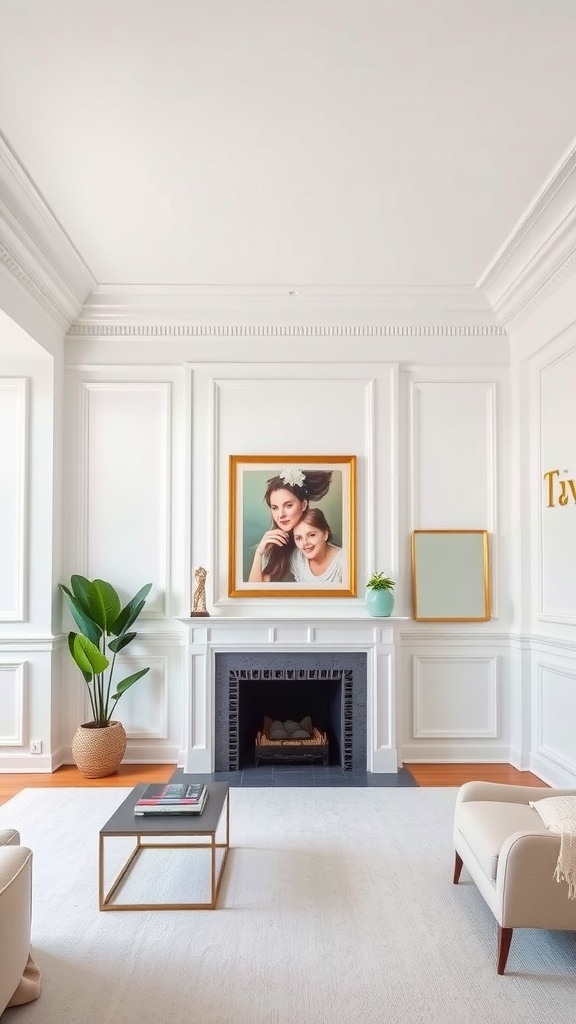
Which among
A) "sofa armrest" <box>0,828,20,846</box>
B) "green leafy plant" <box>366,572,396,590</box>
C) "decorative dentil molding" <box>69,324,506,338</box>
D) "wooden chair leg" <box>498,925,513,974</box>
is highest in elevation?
"decorative dentil molding" <box>69,324,506,338</box>

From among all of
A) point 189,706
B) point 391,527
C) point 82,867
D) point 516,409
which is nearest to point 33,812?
point 82,867

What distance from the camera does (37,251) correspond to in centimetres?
411

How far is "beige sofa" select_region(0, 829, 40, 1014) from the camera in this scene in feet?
6.70

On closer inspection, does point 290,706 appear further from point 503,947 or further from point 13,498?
point 503,947

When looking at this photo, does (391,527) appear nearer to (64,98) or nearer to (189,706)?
(189,706)

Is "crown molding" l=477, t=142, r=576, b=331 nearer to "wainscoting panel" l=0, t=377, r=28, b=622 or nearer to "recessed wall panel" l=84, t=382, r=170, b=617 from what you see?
"recessed wall panel" l=84, t=382, r=170, b=617

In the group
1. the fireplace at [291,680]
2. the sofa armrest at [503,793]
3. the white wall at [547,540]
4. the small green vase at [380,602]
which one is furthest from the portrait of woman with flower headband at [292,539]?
the sofa armrest at [503,793]

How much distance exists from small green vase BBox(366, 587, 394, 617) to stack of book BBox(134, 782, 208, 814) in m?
1.97

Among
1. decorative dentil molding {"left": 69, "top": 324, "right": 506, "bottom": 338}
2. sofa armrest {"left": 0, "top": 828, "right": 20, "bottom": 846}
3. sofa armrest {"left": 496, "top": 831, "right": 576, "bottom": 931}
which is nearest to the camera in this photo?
sofa armrest {"left": 496, "top": 831, "right": 576, "bottom": 931}

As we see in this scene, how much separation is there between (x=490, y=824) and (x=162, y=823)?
49.2 inches

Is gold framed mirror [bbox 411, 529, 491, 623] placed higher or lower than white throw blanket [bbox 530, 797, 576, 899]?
higher

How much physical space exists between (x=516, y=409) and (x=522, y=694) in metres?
1.95

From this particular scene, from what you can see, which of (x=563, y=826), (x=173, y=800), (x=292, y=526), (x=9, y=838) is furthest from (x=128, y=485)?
(x=563, y=826)

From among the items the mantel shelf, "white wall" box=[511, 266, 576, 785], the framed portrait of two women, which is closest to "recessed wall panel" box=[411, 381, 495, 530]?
"white wall" box=[511, 266, 576, 785]
